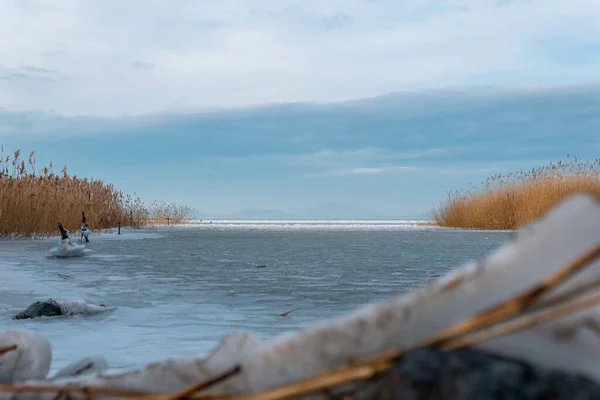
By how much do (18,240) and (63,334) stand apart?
969cm

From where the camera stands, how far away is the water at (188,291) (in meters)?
2.94

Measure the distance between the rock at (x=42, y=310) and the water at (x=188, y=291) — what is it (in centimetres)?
7

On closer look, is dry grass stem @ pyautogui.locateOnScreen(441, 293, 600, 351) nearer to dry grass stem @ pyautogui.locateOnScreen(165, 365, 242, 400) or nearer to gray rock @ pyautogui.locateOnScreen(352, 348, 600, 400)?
gray rock @ pyautogui.locateOnScreen(352, 348, 600, 400)

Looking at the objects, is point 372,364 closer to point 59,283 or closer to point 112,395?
point 112,395

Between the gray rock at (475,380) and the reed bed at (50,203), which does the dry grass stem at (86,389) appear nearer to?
the gray rock at (475,380)

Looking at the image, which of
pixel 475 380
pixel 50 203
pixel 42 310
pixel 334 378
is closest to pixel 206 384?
pixel 334 378

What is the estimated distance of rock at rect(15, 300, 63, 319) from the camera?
11.3 ft

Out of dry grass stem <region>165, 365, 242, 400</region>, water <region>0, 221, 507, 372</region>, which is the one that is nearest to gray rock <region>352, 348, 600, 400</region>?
dry grass stem <region>165, 365, 242, 400</region>

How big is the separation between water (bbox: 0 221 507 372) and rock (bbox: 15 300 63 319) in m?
0.07

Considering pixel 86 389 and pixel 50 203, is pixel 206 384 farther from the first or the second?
pixel 50 203

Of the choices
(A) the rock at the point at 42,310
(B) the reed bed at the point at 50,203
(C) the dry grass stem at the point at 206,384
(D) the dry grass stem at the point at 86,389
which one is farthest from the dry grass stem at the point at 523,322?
(B) the reed bed at the point at 50,203

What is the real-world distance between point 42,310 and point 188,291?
4.77 ft

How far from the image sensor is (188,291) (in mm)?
4840

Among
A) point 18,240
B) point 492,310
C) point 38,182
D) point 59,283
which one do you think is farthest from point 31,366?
point 38,182
